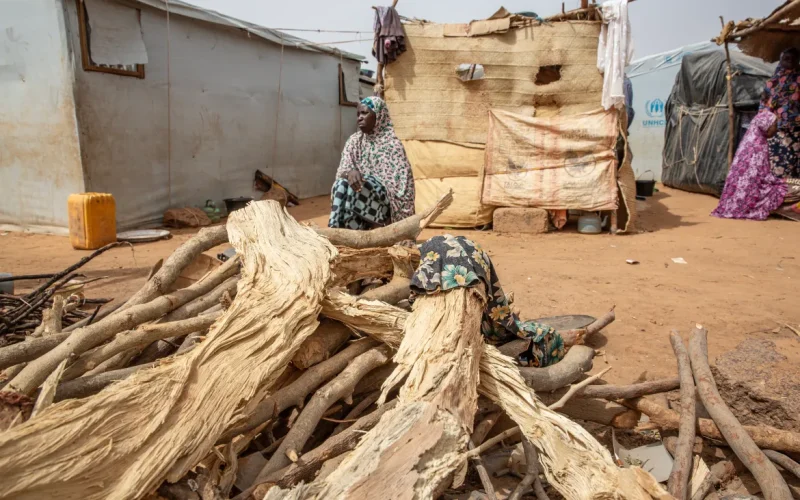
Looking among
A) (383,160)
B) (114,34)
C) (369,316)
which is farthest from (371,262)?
(114,34)

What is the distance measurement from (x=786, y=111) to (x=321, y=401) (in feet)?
29.9

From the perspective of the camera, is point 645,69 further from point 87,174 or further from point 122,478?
point 122,478

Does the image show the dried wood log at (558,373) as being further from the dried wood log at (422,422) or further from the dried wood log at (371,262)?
the dried wood log at (371,262)

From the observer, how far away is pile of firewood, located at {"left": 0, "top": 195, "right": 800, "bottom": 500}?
4.48 ft

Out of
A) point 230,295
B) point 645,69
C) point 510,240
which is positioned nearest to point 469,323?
point 230,295

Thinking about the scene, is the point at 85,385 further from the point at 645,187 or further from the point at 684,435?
the point at 645,187

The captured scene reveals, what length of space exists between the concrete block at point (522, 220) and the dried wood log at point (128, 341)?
637 centimetres

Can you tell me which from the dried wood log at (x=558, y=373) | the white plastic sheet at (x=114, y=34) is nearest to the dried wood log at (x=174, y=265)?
the dried wood log at (x=558, y=373)

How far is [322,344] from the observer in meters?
2.22

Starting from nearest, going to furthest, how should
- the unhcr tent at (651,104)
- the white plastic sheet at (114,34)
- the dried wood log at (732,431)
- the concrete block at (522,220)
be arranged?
the dried wood log at (732,431) < the white plastic sheet at (114,34) < the concrete block at (522,220) < the unhcr tent at (651,104)

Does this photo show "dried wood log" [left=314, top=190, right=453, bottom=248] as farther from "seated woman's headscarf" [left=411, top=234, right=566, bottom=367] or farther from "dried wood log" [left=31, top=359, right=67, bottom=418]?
"dried wood log" [left=31, top=359, right=67, bottom=418]

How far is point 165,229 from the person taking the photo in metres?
8.31

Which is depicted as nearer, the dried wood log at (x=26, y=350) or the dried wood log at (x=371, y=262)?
the dried wood log at (x=26, y=350)

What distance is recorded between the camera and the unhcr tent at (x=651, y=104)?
15.3 metres
